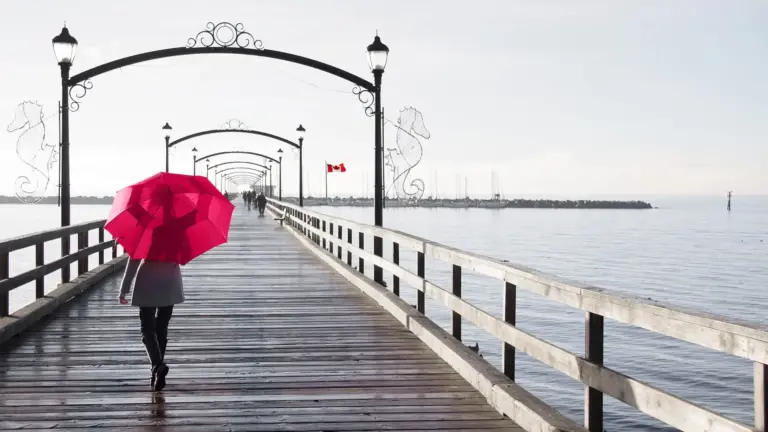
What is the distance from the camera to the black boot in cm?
682

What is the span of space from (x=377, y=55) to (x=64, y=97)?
5.54 m

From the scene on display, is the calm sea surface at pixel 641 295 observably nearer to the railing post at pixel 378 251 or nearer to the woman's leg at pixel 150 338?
the railing post at pixel 378 251

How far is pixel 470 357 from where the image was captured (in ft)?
24.2

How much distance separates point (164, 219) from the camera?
649cm

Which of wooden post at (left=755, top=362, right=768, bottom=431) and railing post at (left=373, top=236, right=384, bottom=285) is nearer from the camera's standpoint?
wooden post at (left=755, top=362, right=768, bottom=431)

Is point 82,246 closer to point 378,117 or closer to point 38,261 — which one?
point 38,261

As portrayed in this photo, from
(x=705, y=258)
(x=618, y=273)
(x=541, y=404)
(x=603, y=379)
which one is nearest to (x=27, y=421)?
(x=541, y=404)

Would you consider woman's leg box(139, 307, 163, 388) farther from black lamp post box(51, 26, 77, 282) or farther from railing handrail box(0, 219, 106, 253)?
black lamp post box(51, 26, 77, 282)

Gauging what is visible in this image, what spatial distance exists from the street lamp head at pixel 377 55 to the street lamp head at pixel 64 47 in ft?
16.1

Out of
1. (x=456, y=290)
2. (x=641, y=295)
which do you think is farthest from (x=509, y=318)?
(x=641, y=295)

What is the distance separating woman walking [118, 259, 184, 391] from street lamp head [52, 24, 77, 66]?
356 inches

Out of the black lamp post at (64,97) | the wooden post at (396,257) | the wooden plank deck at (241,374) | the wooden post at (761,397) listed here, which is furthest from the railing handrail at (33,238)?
the wooden post at (761,397)

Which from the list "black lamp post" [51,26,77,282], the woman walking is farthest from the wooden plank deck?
"black lamp post" [51,26,77,282]

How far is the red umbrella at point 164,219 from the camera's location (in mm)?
6438
